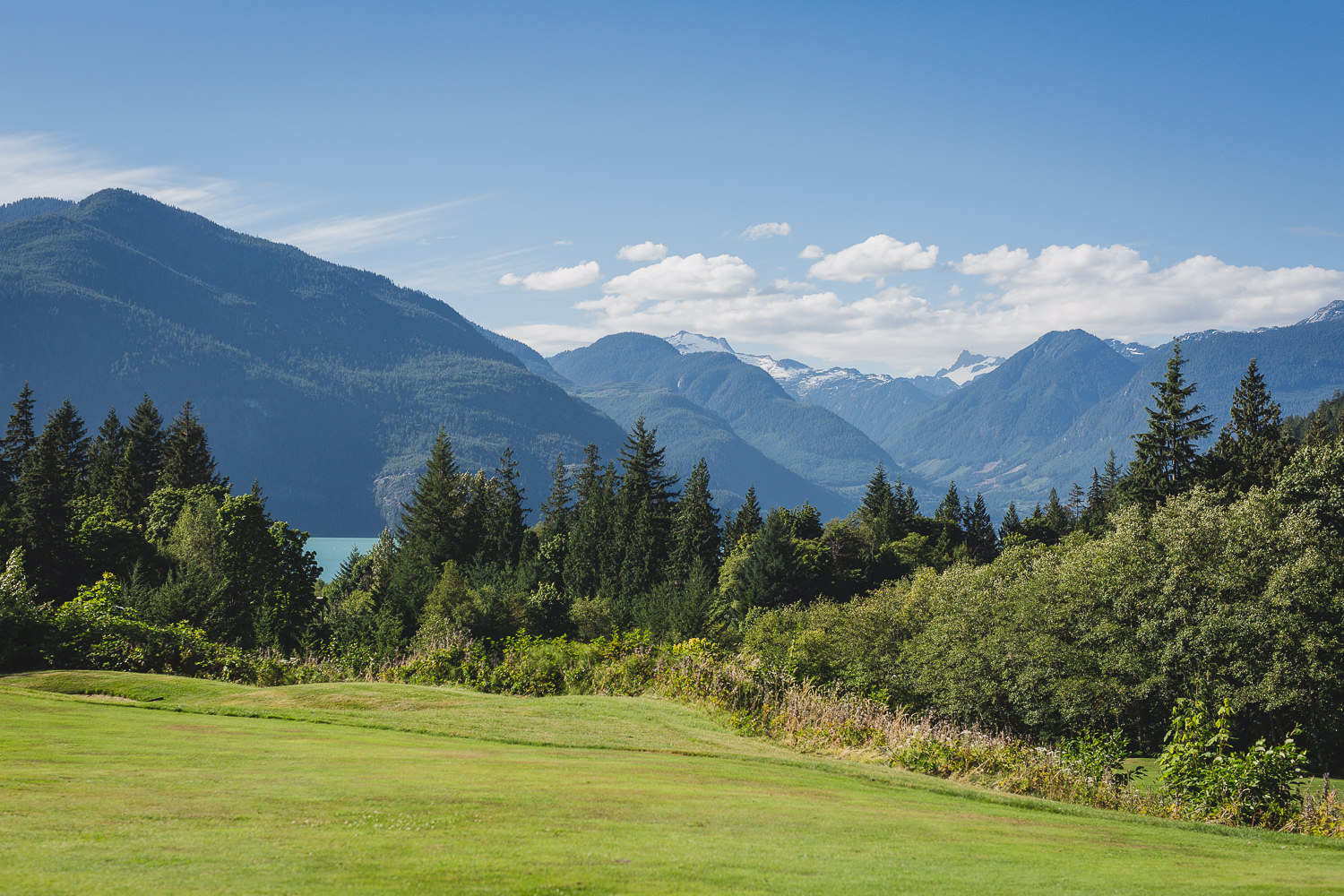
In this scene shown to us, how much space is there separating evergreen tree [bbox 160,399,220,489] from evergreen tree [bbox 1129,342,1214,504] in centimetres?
7482

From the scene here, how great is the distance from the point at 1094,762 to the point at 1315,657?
23.3 m


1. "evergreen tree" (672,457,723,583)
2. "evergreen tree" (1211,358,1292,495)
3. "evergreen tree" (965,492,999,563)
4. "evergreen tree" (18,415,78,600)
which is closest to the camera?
"evergreen tree" (18,415,78,600)

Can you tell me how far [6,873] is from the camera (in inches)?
262

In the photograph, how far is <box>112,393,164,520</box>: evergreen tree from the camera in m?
75.7

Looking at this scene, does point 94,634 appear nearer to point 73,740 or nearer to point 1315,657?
point 73,740

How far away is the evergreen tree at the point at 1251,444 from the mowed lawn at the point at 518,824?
160 ft

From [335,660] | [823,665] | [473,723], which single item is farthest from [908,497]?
[473,723]

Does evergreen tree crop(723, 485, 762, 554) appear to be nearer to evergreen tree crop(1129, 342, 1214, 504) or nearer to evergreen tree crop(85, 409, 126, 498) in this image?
evergreen tree crop(1129, 342, 1214, 504)

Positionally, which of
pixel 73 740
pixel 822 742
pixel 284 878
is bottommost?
pixel 822 742

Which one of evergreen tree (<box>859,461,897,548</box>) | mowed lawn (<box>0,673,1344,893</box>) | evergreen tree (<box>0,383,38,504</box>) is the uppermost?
evergreen tree (<box>0,383,38,504</box>)

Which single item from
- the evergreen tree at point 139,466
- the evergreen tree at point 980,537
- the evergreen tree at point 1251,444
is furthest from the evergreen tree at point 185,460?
the evergreen tree at point 980,537

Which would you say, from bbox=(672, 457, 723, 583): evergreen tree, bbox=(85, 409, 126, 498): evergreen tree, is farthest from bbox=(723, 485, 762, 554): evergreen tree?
bbox=(85, 409, 126, 498): evergreen tree

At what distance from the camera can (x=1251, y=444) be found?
6125 centimetres

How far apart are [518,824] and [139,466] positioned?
83.9 m
